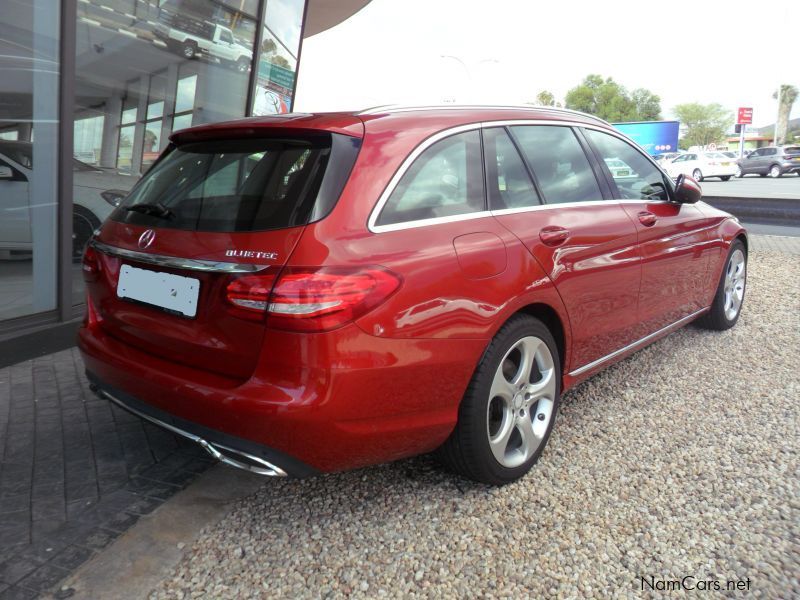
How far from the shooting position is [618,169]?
3.71 metres

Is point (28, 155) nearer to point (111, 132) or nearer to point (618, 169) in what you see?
point (111, 132)

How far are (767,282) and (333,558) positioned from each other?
6484mm

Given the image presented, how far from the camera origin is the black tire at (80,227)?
504 centimetres

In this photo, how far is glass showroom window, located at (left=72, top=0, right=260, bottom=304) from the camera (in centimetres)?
523

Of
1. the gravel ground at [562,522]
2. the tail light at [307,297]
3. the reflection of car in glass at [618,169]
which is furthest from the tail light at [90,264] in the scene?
the reflection of car in glass at [618,169]

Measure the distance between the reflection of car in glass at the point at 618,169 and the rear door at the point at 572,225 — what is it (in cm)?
19

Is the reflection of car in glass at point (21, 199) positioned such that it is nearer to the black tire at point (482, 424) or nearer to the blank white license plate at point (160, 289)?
the blank white license plate at point (160, 289)

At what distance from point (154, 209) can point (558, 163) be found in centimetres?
192

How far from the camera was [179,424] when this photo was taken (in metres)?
2.35

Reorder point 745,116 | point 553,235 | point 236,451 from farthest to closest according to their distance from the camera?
point 745,116, point 553,235, point 236,451

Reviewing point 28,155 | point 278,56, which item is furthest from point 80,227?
point 278,56

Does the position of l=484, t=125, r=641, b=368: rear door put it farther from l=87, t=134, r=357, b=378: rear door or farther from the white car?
the white car

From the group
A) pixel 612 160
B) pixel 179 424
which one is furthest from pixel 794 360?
pixel 179 424

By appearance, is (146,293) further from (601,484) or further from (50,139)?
(50,139)
